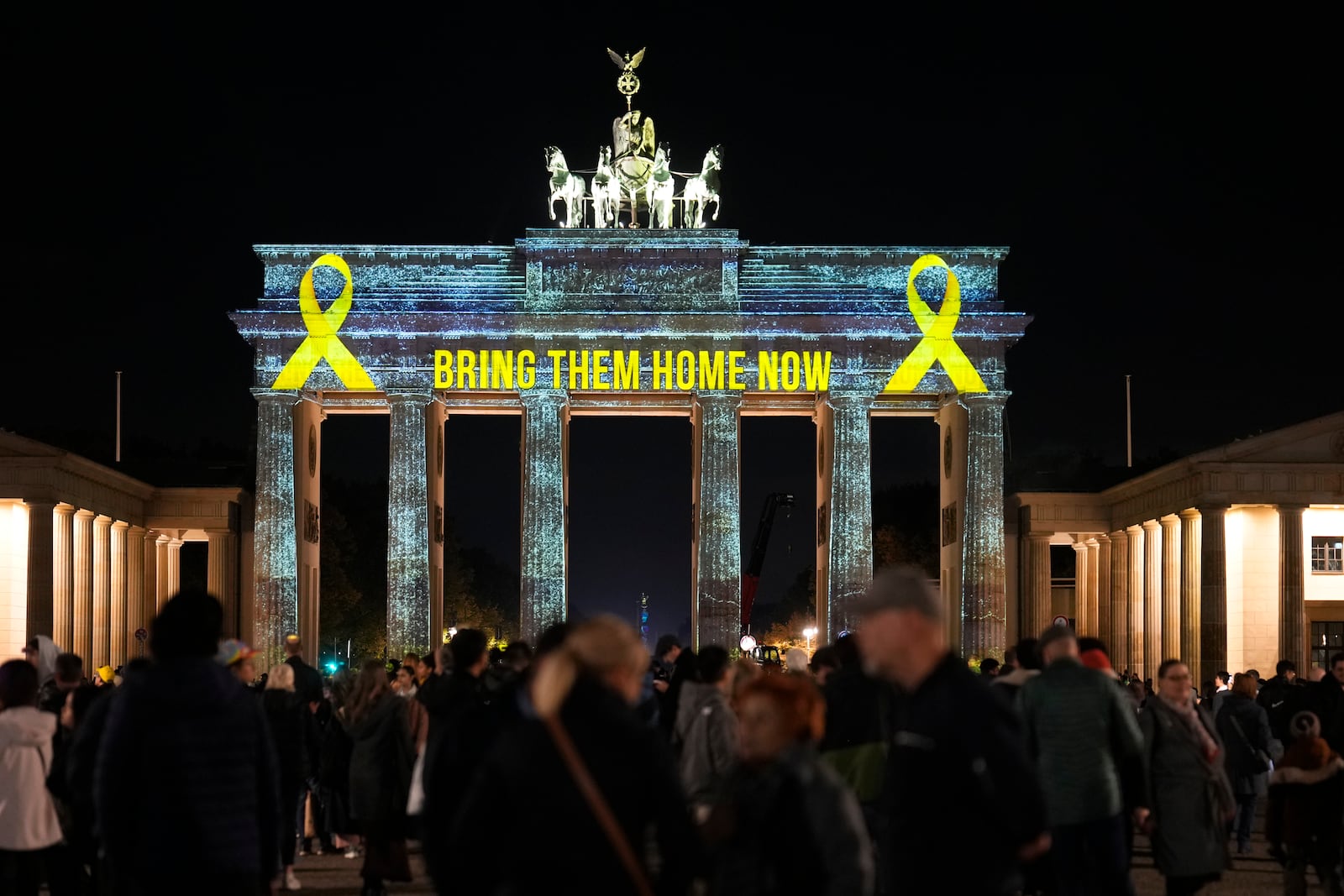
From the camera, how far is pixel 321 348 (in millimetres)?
59969

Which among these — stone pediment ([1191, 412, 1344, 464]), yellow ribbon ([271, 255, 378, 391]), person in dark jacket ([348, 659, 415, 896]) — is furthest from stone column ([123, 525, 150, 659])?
person in dark jacket ([348, 659, 415, 896])

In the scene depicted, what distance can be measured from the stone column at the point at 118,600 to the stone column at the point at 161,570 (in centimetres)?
383

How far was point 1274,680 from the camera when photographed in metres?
26.4

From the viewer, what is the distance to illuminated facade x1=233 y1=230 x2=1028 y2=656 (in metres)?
59.9

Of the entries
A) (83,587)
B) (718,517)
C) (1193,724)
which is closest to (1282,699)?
(1193,724)

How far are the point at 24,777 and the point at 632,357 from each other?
47.1 meters

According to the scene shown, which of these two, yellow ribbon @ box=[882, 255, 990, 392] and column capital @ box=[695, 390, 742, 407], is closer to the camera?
yellow ribbon @ box=[882, 255, 990, 392]

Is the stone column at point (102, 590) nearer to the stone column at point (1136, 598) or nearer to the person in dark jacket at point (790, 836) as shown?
the stone column at point (1136, 598)

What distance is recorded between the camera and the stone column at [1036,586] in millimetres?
64812

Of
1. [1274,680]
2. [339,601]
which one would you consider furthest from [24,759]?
[339,601]

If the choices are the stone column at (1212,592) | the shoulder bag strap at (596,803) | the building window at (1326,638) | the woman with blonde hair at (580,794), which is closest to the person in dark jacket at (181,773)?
the woman with blonde hair at (580,794)

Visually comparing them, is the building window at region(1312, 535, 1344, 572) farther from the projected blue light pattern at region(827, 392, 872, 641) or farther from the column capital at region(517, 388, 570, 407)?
the column capital at region(517, 388, 570, 407)

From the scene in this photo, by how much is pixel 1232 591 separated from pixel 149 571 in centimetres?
3573

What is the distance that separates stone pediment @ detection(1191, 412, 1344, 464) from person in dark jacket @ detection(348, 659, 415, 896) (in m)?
40.4
